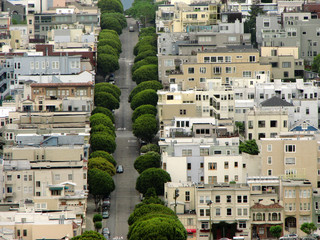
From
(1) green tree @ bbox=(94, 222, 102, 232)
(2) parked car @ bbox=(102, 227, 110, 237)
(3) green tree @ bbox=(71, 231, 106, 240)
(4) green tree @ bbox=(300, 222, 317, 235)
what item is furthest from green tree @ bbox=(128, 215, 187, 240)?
(4) green tree @ bbox=(300, 222, 317, 235)

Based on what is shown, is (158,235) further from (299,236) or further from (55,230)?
(299,236)

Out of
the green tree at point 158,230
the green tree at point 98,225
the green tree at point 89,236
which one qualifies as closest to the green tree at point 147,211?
the green tree at point 98,225

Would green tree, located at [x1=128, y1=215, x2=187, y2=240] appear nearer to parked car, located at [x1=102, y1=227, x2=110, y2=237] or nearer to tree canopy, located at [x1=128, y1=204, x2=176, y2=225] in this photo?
tree canopy, located at [x1=128, y1=204, x2=176, y2=225]

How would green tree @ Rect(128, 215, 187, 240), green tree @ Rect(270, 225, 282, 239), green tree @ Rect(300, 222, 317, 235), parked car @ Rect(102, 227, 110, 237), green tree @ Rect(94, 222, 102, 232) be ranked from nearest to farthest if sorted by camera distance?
1. green tree @ Rect(128, 215, 187, 240)
2. green tree @ Rect(94, 222, 102, 232)
3. parked car @ Rect(102, 227, 110, 237)
4. green tree @ Rect(300, 222, 317, 235)
5. green tree @ Rect(270, 225, 282, 239)

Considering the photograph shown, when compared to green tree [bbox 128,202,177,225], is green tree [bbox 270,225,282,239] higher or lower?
lower

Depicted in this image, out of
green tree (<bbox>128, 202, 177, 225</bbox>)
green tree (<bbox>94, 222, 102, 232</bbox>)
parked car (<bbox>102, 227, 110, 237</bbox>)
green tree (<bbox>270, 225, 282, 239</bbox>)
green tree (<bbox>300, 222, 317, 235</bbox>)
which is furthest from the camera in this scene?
green tree (<bbox>270, 225, 282, 239</bbox>)

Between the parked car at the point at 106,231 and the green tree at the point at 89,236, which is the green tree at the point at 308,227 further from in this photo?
the green tree at the point at 89,236
